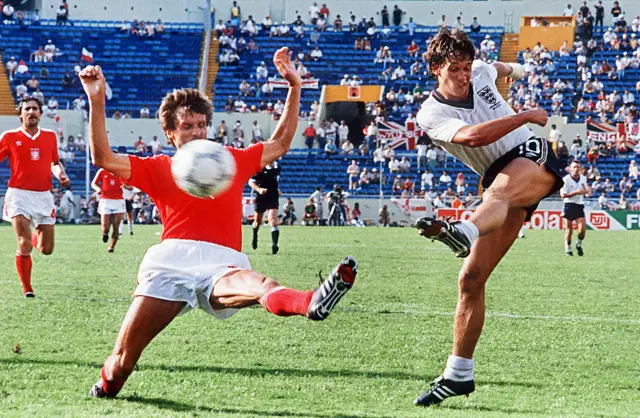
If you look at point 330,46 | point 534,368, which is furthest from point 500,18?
point 534,368

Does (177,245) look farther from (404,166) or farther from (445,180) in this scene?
(404,166)

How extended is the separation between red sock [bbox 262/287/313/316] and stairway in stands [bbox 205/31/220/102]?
131 feet

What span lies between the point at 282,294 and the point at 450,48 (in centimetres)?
205

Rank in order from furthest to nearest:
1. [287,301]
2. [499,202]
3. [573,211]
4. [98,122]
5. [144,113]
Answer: [144,113] < [573,211] < [499,202] < [98,122] < [287,301]

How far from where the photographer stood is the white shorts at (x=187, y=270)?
5.19 meters

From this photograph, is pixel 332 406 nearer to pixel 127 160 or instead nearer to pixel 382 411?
pixel 382 411

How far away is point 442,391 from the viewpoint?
564cm

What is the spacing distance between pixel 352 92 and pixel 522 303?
A: 32.0 meters

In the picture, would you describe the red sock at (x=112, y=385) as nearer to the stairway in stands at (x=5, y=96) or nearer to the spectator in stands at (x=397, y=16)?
the stairway in stands at (x=5, y=96)

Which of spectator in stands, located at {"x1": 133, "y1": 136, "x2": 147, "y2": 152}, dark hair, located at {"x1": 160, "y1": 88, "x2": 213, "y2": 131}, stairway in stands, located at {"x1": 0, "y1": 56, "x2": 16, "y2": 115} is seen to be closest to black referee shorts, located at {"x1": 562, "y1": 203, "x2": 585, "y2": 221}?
dark hair, located at {"x1": 160, "y1": 88, "x2": 213, "y2": 131}

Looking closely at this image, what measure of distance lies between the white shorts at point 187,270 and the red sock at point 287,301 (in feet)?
1.57

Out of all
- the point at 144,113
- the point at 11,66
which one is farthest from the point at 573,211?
the point at 11,66

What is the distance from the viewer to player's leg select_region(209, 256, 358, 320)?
441cm

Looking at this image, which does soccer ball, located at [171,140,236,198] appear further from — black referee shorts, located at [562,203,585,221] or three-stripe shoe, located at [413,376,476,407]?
black referee shorts, located at [562,203,585,221]
